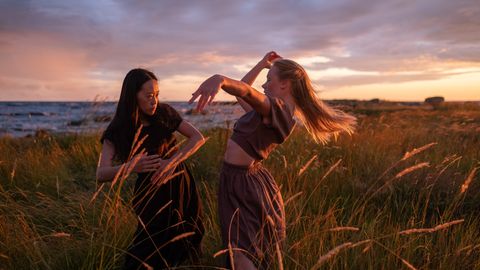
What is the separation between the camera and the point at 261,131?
219 centimetres

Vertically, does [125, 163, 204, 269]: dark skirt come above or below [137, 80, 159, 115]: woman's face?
below

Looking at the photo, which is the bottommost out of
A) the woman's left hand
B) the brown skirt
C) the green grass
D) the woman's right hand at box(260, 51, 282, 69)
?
the green grass

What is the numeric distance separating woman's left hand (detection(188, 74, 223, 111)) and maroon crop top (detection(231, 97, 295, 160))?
1.71ft

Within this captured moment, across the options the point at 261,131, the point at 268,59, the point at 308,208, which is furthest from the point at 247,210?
the point at 308,208

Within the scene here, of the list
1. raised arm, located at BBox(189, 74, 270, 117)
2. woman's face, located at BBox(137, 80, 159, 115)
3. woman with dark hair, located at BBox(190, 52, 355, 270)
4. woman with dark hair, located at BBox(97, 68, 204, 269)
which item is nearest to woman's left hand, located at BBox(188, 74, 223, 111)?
raised arm, located at BBox(189, 74, 270, 117)

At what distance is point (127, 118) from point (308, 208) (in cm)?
170

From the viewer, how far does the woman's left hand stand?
1545 mm

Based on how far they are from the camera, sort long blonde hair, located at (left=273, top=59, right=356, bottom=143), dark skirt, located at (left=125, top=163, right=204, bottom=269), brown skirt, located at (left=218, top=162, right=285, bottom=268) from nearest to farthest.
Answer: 1. brown skirt, located at (left=218, top=162, right=285, bottom=268)
2. long blonde hair, located at (left=273, top=59, right=356, bottom=143)
3. dark skirt, located at (left=125, top=163, right=204, bottom=269)

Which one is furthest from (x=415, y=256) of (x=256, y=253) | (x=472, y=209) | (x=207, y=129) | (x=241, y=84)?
(x=207, y=129)

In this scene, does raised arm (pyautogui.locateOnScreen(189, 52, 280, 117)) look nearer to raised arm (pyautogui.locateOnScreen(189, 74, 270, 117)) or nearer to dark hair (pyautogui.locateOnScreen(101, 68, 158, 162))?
raised arm (pyautogui.locateOnScreen(189, 74, 270, 117))

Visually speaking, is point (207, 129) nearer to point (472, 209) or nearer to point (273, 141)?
point (472, 209)

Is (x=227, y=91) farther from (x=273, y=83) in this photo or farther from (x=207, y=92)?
(x=273, y=83)

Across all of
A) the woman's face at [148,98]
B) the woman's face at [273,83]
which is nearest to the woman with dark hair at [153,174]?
the woman's face at [148,98]

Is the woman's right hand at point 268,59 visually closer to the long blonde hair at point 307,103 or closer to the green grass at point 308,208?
the long blonde hair at point 307,103
